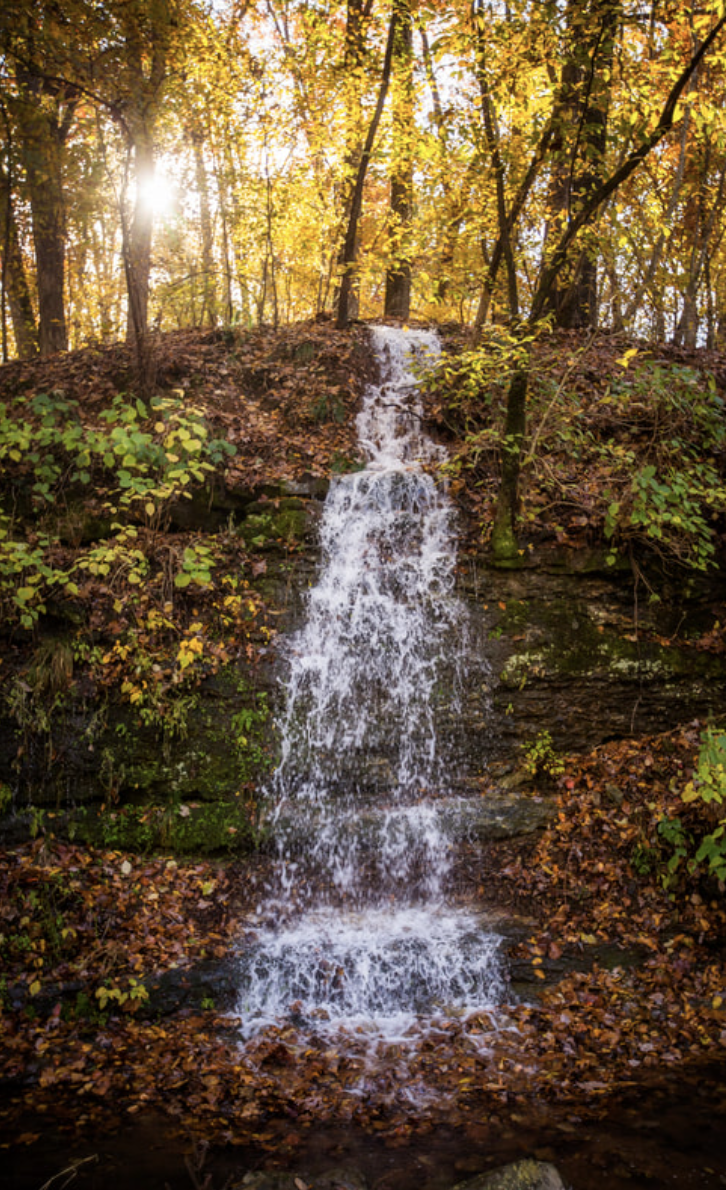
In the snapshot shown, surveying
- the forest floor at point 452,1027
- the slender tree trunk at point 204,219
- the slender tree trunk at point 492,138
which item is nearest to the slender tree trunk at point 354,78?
the slender tree trunk at point 492,138

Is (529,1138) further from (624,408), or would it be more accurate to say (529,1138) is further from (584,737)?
(624,408)

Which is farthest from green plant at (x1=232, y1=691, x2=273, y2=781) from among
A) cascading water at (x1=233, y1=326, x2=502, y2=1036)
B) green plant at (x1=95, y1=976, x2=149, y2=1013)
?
green plant at (x1=95, y1=976, x2=149, y2=1013)

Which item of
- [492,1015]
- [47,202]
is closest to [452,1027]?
[492,1015]

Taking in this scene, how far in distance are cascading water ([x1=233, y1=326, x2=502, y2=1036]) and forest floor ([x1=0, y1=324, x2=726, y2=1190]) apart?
1.03 ft

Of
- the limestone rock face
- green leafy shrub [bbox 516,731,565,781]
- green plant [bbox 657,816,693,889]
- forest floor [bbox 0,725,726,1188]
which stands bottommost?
forest floor [bbox 0,725,726,1188]

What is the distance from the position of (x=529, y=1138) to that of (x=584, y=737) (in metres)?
3.65

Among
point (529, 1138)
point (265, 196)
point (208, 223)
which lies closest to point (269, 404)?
point (265, 196)

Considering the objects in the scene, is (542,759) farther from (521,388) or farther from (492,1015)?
(521,388)

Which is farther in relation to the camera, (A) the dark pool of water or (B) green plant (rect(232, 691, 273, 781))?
(B) green plant (rect(232, 691, 273, 781))

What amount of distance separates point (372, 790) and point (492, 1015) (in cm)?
215

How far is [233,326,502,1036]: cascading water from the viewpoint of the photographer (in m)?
4.95

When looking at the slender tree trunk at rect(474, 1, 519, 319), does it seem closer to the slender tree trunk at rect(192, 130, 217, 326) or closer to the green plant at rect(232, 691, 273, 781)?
the green plant at rect(232, 691, 273, 781)

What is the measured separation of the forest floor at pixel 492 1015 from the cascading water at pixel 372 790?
0.31 meters

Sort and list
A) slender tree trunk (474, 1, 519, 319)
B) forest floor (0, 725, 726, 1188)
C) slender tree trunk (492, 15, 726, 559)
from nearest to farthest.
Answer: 1. forest floor (0, 725, 726, 1188)
2. slender tree trunk (492, 15, 726, 559)
3. slender tree trunk (474, 1, 519, 319)
